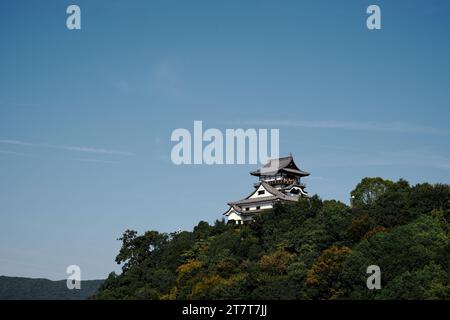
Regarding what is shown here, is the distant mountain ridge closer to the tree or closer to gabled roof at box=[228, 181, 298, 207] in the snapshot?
gabled roof at box=[228, 181, 298, 207]

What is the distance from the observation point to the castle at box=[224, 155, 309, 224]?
2133 inches

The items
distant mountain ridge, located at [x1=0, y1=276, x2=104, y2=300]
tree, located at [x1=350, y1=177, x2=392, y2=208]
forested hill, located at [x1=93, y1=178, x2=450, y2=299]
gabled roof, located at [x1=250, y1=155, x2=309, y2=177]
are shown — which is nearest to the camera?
forested hill, located at [x1=93, y1=178, x2=450, y2=299]

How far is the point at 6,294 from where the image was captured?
96.1 metres

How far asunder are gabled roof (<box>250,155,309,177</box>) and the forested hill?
Result: 1086 centimetres

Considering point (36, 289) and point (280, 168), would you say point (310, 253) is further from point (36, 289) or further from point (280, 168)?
point (36, 289)

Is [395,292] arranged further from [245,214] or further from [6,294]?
[6,294]

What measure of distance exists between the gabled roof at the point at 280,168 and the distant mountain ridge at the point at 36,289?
44671mm

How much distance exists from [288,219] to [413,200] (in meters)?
9.92

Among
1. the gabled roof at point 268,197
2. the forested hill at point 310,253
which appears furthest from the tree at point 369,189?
the gabled roof at point 268,197

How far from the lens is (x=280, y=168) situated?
58.5 meters

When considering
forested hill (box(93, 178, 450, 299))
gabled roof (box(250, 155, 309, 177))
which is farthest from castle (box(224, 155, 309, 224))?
forested hill (box(93, 178, 450, 299))

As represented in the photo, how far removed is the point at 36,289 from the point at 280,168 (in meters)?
56.8

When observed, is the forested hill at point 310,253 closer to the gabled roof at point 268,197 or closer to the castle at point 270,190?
the castle at point 270,190
